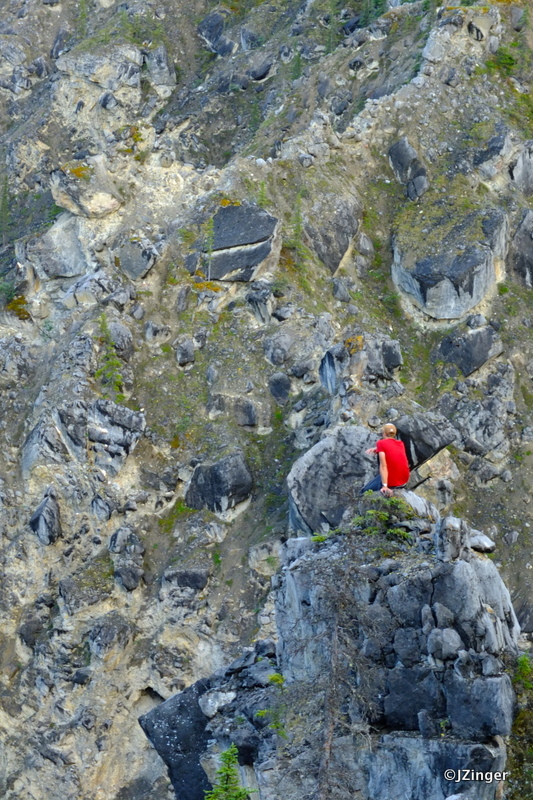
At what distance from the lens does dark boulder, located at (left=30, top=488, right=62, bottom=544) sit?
4816 cm

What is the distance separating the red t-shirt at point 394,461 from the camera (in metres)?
30.9

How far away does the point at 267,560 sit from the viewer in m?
45.2

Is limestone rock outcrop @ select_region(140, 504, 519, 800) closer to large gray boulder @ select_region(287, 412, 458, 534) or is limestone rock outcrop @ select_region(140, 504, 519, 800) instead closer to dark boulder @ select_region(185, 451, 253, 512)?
large gray boulder @ select_region(287, 412, 458, 534)

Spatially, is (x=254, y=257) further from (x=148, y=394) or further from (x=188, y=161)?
(x=188, y=161)

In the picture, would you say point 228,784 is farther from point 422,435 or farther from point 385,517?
point 422,435

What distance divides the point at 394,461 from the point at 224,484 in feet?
55.5

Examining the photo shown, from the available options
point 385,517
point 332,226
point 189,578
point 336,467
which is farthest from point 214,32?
point 385,517

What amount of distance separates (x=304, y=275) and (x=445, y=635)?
2723 cm

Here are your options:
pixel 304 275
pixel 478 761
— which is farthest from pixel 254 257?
pixel 478 761

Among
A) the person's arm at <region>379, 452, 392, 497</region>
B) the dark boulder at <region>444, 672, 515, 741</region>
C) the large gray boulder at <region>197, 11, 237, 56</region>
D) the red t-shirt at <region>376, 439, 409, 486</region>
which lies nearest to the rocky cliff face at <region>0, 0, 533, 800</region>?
the person's arm at <region>379, 452, 392, 497</region>

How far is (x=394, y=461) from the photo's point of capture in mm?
31109

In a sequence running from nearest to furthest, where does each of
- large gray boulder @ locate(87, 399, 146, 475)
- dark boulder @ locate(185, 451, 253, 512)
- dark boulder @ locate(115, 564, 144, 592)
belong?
dark boulder @ locate(115, 564, 144, 592), dark boulder @ locate(185, 451, 253, 512), large gray boulder @ locate(87, 399, 146, 475)

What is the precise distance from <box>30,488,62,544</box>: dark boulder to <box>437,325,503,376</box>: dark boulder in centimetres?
1599

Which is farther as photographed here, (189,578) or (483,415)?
(483,415)
